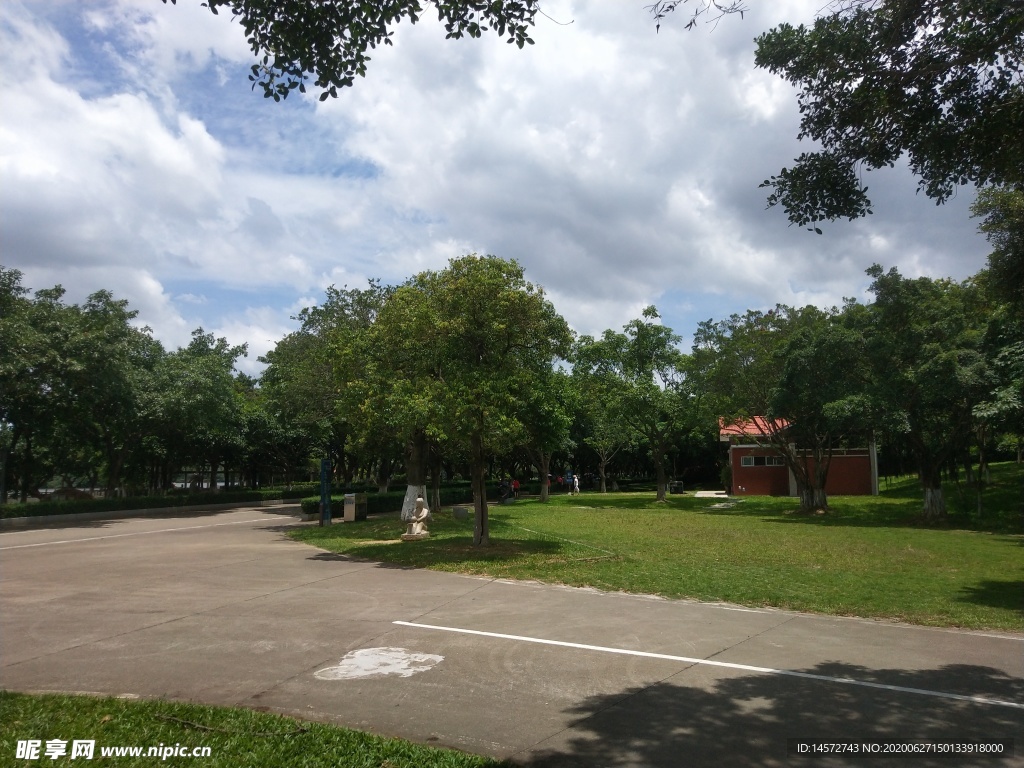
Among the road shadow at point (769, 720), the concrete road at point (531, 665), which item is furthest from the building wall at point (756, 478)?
the road shadow at point (769, 720)

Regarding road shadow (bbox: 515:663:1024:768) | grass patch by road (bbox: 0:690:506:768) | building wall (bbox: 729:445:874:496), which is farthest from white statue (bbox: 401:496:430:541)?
building wall (bbox: 729:445:874:496)

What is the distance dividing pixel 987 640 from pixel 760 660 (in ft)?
10.4

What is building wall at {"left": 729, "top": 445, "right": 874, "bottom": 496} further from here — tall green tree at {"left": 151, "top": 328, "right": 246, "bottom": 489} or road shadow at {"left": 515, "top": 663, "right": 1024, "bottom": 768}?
road shadow at {"left": 515, "top": 663, "right": 1024, "bottom": 768}

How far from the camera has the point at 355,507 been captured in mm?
26656

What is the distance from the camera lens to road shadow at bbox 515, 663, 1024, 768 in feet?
16.0

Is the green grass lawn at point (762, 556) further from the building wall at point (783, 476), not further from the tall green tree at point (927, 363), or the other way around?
the building wall at point (783, 476)

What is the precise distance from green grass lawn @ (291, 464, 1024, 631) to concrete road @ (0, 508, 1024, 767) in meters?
1.25

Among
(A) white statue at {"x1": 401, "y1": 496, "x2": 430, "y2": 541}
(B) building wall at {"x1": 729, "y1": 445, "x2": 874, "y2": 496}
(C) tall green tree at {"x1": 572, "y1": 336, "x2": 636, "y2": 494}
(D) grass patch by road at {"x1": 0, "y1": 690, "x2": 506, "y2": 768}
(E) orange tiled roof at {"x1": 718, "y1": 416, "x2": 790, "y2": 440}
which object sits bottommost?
(D) grass patch by road at {"x1": 0, "y1": 690, "x2": 506, "y2": 768}

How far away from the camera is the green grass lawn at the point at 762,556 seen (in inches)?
435

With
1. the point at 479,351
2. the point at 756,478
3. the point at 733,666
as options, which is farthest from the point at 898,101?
the point at 756,478

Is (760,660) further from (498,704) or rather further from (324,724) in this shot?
(324,724)

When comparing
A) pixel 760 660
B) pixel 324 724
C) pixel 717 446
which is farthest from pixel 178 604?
pixel 717 446

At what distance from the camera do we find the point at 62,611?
9703 mm

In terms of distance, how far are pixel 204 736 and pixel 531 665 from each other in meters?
3.15
